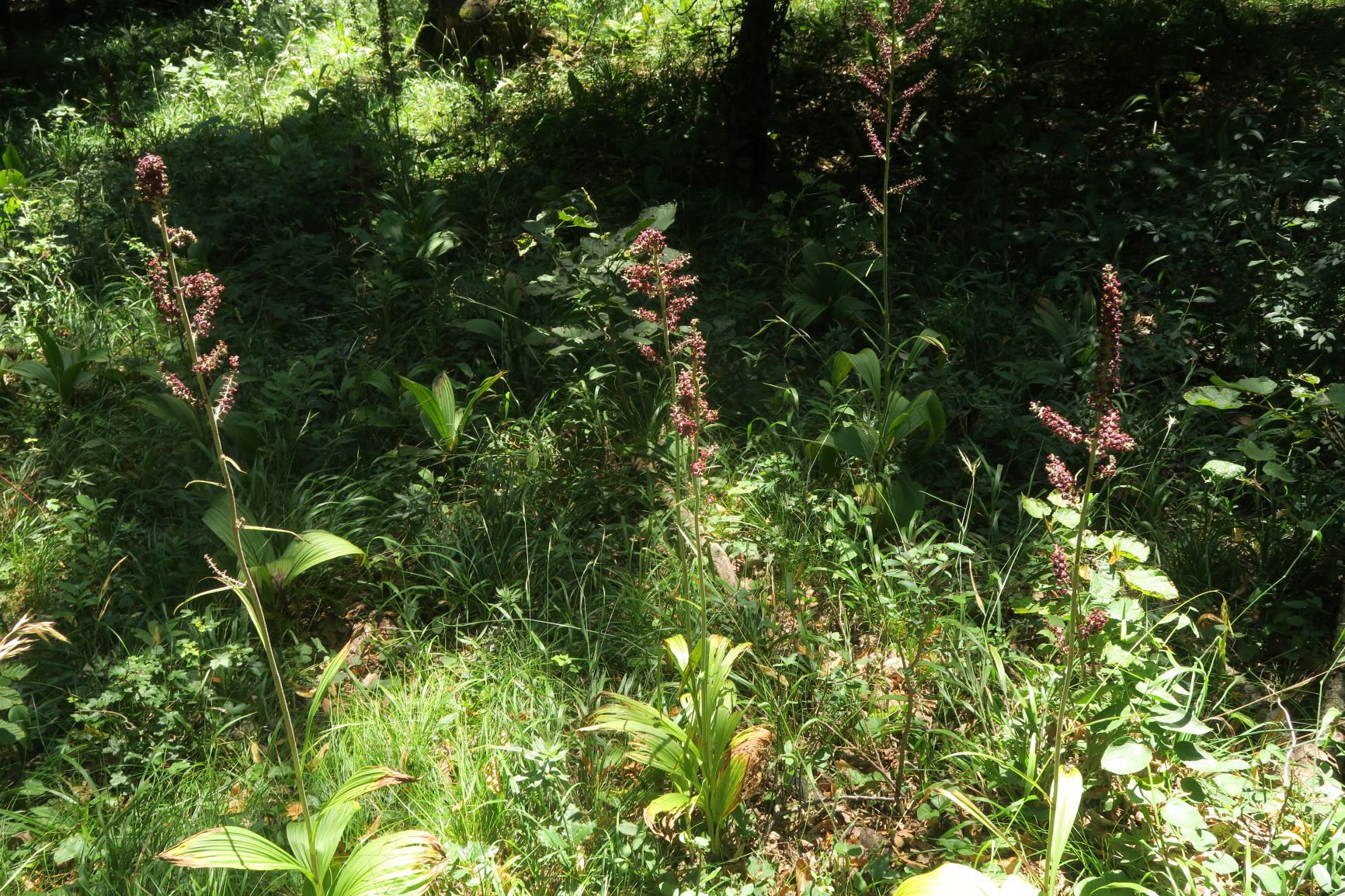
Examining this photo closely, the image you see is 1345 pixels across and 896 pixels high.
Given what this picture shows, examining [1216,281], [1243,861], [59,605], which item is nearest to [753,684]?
[1243,861]

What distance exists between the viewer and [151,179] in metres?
1.97

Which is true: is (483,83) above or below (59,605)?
above

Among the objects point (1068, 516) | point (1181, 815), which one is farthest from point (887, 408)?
point (1181, 815)

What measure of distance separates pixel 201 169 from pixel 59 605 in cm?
337

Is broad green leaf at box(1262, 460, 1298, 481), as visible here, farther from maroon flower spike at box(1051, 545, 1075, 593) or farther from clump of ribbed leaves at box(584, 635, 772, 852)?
clump of ribbed leaves at box(584, 635, 772, 852)

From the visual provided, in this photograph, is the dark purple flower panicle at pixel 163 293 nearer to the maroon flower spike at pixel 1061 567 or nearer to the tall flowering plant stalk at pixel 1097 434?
the tall flowering plant stalk at pixel 1097 434

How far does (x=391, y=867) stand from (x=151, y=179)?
1.60 metres

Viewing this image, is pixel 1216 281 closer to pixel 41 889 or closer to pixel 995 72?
pixel 995 72

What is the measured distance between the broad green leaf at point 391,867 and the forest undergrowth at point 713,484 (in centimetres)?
1

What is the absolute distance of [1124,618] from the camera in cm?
246

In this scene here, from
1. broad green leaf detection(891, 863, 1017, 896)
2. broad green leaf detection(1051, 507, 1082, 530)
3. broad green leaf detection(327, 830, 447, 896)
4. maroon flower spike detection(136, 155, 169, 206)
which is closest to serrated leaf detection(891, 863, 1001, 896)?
broad green leaf detection(891, 863, 1017, 896)

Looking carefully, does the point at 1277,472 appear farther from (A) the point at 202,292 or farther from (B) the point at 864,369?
(A) the point at 202,292

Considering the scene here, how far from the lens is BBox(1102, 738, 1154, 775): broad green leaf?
2160 millimetres

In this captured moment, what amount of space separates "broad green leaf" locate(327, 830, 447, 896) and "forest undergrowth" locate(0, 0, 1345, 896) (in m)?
0.01
